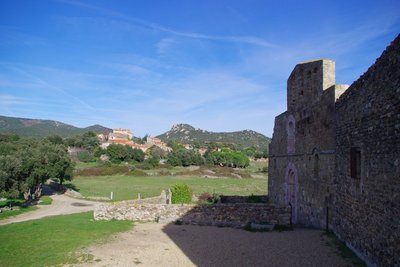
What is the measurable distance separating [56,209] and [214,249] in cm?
1746

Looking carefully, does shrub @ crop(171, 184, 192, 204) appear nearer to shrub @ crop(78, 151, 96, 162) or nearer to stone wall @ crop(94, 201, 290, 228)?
stone wall @ crop(94, 201, 290, 228)

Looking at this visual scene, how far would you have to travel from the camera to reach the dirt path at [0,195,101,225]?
20875mm

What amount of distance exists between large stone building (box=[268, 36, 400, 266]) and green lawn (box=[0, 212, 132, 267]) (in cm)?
857

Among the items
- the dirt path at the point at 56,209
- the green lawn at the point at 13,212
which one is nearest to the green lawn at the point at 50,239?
the dirt path at the point at 56,209

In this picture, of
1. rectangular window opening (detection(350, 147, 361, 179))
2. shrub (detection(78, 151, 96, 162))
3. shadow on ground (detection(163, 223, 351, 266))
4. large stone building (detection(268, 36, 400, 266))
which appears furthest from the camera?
shrub (detection(78, 151, 96, 162))

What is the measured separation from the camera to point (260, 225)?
15.6m

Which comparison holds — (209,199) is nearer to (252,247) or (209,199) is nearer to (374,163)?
(252,247)

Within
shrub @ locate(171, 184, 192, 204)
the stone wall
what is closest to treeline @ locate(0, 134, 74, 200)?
the stone wall

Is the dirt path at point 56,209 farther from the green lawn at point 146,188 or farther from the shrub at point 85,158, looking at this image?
the shrub at point 85,158

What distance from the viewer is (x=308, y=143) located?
17156mm

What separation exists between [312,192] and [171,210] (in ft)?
23.5

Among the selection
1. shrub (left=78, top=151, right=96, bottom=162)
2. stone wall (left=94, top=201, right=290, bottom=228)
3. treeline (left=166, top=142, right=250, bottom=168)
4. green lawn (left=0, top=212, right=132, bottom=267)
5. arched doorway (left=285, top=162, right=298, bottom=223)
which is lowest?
green lawn (left=0, top=212, right=132, bottom=267)

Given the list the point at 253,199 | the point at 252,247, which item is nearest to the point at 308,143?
the point at 252,247

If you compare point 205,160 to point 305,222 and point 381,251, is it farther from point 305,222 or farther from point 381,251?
point 381,251
